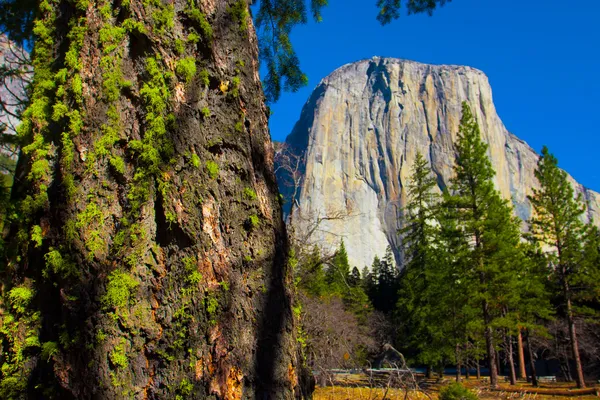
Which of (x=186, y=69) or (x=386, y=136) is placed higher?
→ (x=386, y=136)

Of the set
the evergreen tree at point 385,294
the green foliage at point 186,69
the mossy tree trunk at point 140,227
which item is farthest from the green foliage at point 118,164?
the evergreen tree at point 385,294

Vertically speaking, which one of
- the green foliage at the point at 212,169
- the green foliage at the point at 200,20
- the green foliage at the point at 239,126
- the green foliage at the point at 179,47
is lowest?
the green foliage at the point at 212,169

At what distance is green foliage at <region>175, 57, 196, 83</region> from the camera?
85.1 inches

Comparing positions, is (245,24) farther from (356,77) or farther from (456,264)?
(356,77)

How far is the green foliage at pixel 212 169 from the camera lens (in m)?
2.10

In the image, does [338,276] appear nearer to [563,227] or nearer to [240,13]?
[240,13]

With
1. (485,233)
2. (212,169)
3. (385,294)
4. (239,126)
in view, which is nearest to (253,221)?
(212,169)

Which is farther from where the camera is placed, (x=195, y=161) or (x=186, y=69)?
(x=186, y=69)

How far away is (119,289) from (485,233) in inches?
719

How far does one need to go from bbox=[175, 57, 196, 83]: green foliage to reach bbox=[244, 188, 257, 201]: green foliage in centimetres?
64

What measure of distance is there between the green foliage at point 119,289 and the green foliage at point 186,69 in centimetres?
103

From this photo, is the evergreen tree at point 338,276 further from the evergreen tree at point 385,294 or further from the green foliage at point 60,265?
the evergreen tree at point 385,294

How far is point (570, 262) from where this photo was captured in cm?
1981

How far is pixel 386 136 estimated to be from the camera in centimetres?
8856
